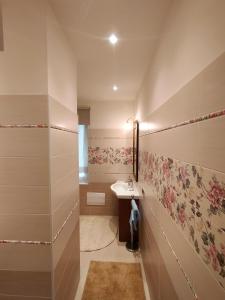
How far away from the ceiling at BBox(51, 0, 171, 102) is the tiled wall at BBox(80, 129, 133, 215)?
4.47 feet

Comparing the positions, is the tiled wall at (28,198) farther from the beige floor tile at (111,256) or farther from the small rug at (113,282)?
the beige floor tile at (111,256)

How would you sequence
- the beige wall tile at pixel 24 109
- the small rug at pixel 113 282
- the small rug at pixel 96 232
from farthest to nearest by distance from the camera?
the small rug at pixel 96 232 → the small rug at pixel 113 282 → the beige wall tile at pixel 24 109

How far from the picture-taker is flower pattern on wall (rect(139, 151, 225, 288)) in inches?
24.2

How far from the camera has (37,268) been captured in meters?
1.20

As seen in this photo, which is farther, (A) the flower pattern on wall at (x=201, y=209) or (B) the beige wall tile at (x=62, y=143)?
(B) the beige wall tile at (x=62, y=143)

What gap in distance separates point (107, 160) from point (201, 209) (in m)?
2.95

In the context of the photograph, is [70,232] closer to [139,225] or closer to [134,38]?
[139,225]

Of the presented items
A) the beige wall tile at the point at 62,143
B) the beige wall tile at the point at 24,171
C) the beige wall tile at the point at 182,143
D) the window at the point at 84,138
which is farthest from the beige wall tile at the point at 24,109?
the window at the point at 84,138

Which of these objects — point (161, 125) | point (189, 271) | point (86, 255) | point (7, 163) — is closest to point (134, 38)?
point (161, 125)

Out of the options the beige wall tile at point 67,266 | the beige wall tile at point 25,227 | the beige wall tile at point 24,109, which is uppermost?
the beige wall tile at point 24,109

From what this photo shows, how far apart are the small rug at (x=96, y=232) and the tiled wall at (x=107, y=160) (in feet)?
0.94

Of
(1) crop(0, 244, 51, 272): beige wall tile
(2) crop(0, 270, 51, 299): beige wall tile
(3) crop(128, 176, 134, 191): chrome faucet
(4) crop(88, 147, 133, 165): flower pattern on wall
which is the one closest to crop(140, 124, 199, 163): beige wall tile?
(1) crop(0, 244, 51, 272): beige wall tile

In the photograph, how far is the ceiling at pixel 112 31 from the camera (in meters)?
1.16

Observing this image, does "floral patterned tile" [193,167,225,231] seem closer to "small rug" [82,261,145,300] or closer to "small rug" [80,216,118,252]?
"small rug" [82,261,145,300]
